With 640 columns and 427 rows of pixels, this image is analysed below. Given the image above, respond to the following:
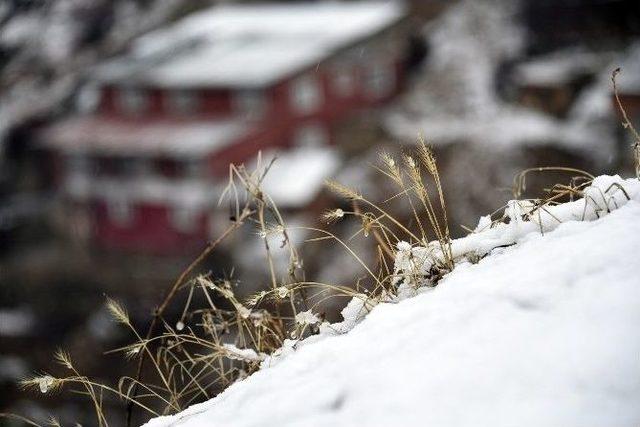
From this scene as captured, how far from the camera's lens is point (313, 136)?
1051 inches

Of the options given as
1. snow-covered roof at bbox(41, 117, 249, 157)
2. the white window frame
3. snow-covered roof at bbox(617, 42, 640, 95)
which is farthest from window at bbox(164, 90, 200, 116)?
snow-covered roof at bbox(617, 42, 640, 95)

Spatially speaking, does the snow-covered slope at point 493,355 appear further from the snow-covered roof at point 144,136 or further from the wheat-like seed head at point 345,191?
the snow-covered roof at point 144,136

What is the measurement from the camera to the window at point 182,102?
25.3m

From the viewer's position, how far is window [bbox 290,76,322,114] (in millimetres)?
25875

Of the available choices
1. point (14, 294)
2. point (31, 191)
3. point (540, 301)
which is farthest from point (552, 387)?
point (31, 191)

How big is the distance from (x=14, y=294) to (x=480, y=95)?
63.2ft

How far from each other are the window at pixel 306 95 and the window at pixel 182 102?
3840 mm

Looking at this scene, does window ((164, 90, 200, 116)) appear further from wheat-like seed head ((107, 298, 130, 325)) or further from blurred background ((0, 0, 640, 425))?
wheat-like seed head ((107, 298, 130, 325))

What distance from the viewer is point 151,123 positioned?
84.6 ft

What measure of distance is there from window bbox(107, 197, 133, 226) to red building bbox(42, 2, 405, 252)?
57 millimetres

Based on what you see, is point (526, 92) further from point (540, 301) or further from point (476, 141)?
point (540, 301)

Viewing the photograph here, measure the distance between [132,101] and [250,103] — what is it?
5466 millimetres

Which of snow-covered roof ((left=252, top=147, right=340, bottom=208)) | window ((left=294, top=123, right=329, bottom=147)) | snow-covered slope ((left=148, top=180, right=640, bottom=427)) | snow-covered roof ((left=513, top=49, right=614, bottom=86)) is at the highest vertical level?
snow-covered slope ((left=148, top=180, right=640, bottom=427))

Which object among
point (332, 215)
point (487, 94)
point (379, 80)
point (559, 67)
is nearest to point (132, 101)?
point (379, 80)
